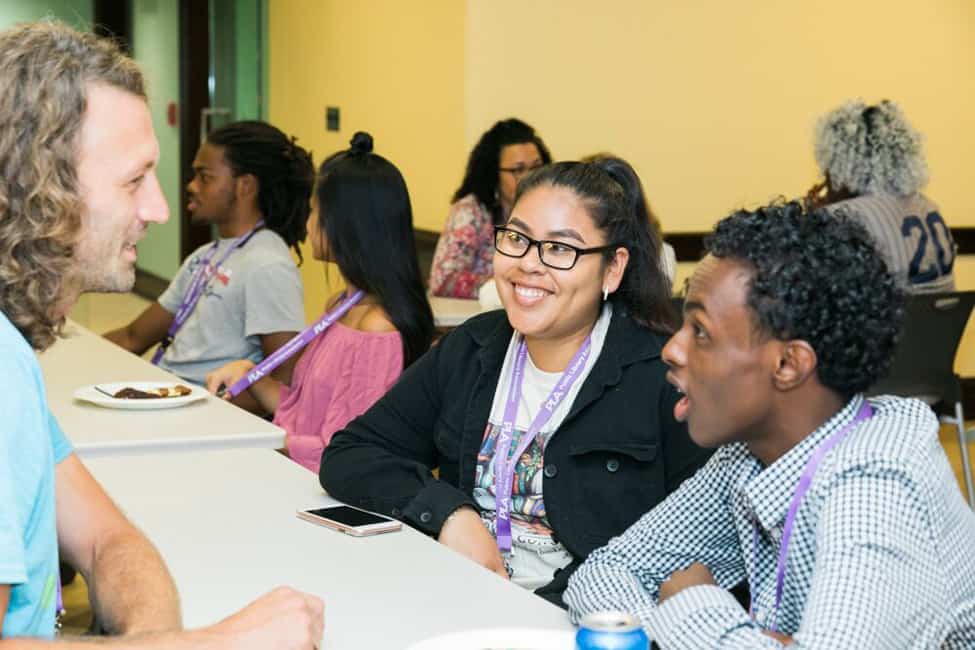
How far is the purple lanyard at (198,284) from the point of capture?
13.3 ft

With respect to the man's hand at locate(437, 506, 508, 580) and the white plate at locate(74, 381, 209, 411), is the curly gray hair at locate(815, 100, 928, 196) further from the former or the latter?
the man's hand at locate(437, 506, 508, 580)

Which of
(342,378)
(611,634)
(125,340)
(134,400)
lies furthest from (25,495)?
(125,340)

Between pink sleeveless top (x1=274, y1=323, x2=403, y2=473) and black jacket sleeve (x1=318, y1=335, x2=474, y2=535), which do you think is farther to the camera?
pink sleeveless top (x1=274, y1=323, x2=403, y2=473)

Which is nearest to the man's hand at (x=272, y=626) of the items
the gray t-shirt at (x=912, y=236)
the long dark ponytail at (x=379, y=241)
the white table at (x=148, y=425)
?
the white table at (x=148, y=425)

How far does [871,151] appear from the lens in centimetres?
463

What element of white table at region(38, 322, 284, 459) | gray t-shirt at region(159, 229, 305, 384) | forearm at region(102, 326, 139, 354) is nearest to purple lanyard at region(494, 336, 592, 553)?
white table at region(38, 322, 284, 459)

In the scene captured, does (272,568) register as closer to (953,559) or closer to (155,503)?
(155,503)

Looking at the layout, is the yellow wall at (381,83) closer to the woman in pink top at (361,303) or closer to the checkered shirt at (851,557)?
the woman in pink top at (361,303)

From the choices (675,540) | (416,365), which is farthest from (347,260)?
(675,540)

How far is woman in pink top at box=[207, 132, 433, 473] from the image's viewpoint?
311 centimetres

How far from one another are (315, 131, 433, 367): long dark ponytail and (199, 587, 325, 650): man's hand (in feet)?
5.65

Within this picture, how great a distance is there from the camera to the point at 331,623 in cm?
160

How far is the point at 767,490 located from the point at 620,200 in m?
0.90

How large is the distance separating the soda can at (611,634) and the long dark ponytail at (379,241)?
1938mm
